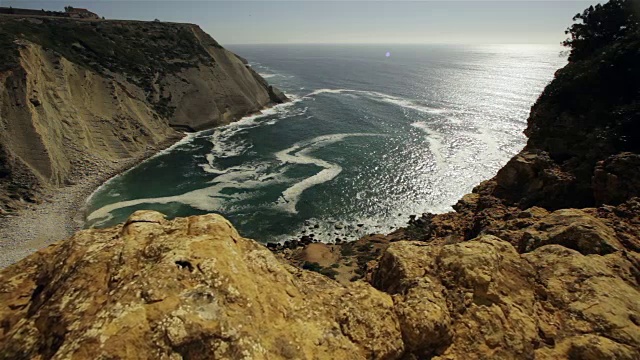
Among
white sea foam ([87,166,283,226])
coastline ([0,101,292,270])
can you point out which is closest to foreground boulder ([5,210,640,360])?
coastline ([0,101,292,270])

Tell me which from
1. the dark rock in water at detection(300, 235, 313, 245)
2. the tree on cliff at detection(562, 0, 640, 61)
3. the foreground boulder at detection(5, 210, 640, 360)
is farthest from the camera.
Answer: the dark rock in water at detection(300, 235, 313, 245)

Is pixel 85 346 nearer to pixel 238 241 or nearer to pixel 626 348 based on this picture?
pixel 238 241

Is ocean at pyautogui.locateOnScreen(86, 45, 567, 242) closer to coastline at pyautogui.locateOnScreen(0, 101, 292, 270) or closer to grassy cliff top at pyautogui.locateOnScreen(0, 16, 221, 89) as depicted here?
coastline at pyautogui.locateOnScreen(0, 101, 292, 270)

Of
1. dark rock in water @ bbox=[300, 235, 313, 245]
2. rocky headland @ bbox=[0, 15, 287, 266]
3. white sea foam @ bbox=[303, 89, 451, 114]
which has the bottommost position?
dark rock in water @ bbox=[300, 235, 313, 245]

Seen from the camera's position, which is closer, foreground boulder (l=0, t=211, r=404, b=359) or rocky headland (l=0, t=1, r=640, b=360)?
foreground boulder (l=0, t=211, r=404, b=359)

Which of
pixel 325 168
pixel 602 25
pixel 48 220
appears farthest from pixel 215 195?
pixel 602 25

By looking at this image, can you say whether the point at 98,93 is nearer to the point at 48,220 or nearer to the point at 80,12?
the point at 48,220

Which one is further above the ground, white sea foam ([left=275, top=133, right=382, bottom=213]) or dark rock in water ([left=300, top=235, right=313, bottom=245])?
white sea foam ([left=275, top=133, right=382, bottom=213])
